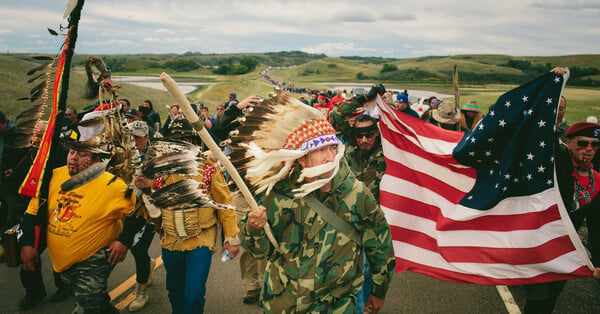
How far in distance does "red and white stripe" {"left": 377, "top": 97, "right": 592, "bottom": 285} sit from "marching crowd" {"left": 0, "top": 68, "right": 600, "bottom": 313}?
366 mm

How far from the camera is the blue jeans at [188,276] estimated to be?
3.29 m

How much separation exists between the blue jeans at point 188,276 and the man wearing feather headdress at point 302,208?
117 centimetres

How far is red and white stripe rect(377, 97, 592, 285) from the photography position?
3070mm

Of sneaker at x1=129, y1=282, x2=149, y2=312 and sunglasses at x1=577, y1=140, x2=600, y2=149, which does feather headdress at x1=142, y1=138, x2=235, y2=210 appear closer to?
sneaker at x1=129, y1=282, x2=149, y2=312

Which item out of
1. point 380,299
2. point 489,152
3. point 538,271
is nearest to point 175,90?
point 380,299

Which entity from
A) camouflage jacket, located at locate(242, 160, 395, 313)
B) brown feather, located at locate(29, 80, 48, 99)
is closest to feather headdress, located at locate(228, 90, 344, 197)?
camouflage jacket, located at locate(242, 160, 395, 313)

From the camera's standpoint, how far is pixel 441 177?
151 inches

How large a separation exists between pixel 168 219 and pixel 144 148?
5.40ft

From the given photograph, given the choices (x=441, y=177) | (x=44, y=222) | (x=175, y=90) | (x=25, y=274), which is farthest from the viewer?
(x=25, y=274)

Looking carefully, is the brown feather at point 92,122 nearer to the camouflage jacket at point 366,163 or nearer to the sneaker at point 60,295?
the camouflage jacket at point 366,163

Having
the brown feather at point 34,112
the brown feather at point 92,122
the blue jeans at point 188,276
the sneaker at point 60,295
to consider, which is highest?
the brown feather at point 34,112

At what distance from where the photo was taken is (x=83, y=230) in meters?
3.08

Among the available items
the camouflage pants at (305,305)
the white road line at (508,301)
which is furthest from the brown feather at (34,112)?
the white road line at (508,301)

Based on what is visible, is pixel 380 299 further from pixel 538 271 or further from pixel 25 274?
pixel 25 274
